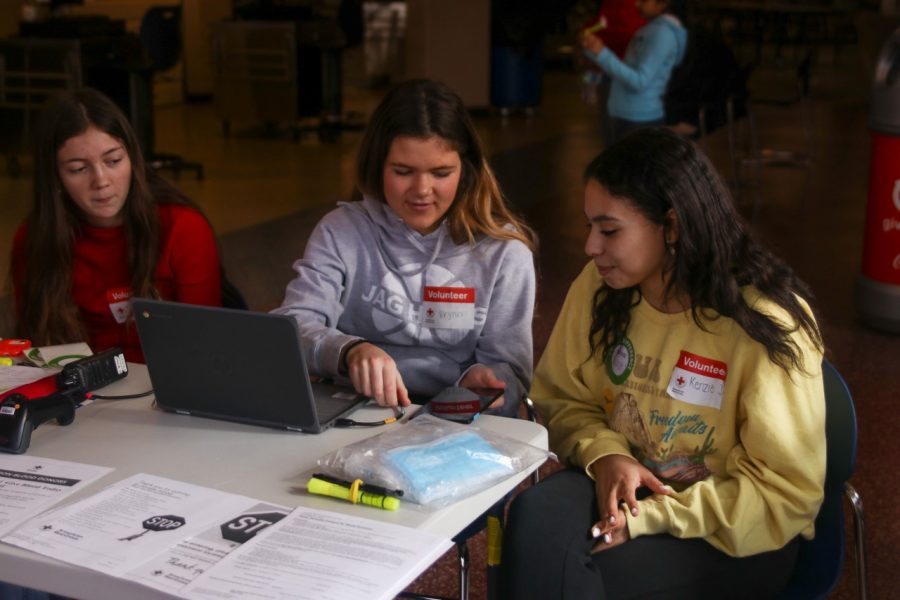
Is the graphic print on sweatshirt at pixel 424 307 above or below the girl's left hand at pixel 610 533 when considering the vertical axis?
above

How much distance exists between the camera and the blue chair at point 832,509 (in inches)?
70.6

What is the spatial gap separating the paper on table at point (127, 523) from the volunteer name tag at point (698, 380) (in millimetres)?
721

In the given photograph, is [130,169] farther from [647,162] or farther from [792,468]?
[792,468]

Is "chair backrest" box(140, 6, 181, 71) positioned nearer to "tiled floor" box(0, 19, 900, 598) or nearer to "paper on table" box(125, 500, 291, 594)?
"tiled floor" box(0, 19, 900, 598)

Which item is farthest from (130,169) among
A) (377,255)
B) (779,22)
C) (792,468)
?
(779,22)

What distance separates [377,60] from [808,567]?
1041cm

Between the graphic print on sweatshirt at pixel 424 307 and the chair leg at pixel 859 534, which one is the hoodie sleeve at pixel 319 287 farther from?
the chair leg at pixel 859 534

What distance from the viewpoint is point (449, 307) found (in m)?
2.21

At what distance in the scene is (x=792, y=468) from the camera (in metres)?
1.74

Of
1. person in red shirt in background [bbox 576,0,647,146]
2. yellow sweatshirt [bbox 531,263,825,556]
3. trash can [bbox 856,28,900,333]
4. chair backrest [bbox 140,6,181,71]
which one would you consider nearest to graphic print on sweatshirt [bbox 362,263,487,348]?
yellow sweatshirt [bbox 531,263,825,556]

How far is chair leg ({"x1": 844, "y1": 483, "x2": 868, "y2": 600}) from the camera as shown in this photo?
5.89 feet

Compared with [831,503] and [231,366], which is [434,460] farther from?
[831,503]

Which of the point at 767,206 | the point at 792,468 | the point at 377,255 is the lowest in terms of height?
the point at 767,206

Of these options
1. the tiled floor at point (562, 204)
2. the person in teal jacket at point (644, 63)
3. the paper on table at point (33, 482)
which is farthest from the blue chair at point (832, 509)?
the person in teal jacket at point (644, 63)
